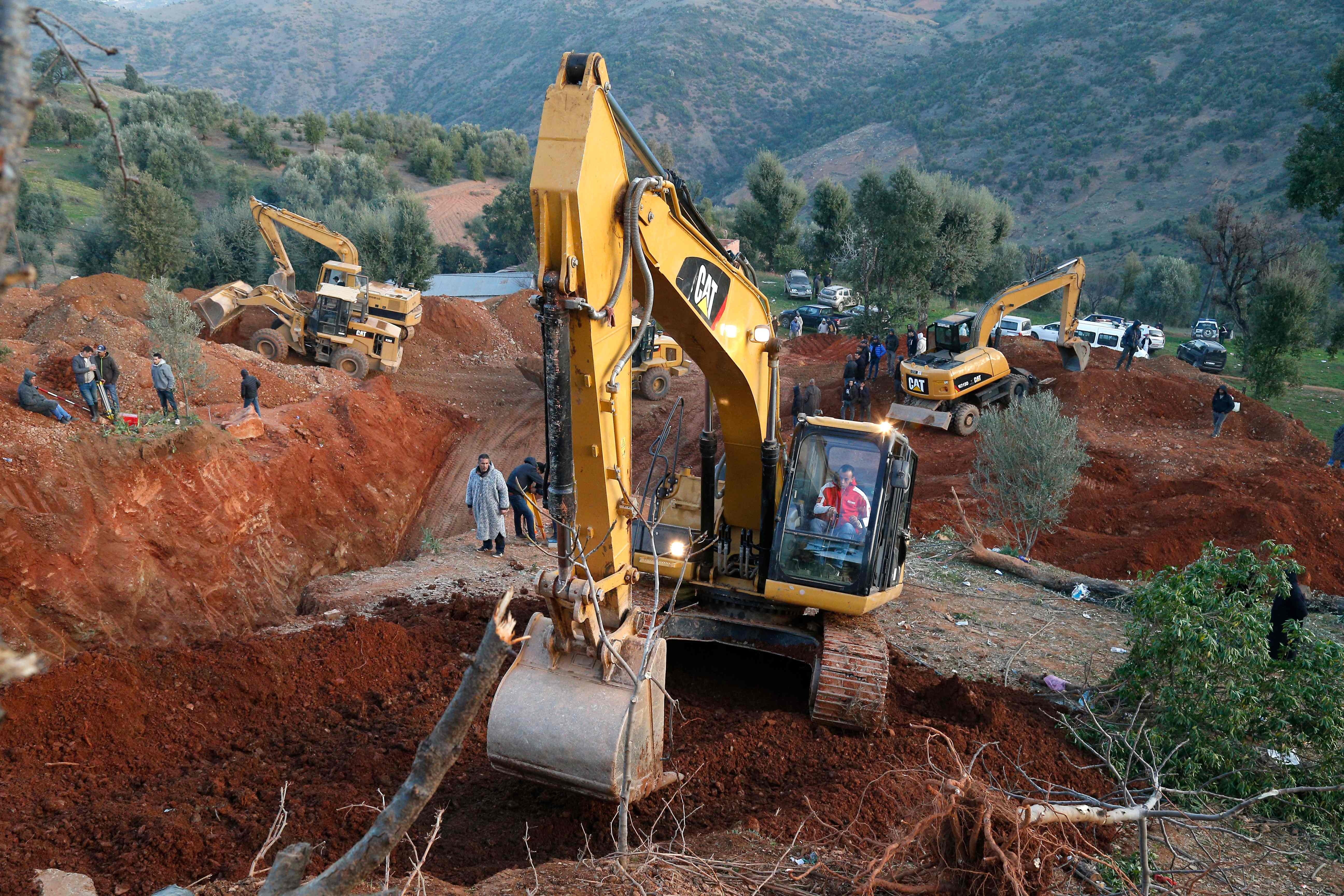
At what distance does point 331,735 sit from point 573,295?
452cm

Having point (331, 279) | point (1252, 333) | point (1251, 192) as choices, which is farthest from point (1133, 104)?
point (331, 279)

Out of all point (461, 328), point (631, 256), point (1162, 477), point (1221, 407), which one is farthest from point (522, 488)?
point (1221, 407)

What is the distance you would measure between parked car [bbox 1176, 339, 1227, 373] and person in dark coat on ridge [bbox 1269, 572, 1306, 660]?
23.4m

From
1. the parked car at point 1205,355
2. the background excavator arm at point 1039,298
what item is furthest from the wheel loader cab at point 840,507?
the parked car at point 1205,355

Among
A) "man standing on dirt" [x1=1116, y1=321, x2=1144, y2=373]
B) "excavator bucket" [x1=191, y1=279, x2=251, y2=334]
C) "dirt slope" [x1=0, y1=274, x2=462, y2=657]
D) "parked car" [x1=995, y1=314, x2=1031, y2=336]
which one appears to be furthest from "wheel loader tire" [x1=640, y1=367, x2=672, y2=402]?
"parked car" [x1=995, y1=314, x2=1031, y2=336]

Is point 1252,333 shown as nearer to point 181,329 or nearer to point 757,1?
point 181,329

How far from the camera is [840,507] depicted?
7.68m

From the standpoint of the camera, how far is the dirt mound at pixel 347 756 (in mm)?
5637

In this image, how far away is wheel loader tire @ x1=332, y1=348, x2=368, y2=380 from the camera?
72.1 ft

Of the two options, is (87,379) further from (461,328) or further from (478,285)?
(478,285)

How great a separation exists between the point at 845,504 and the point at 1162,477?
13.3 metres

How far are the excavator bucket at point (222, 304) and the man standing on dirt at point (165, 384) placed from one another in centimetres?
709

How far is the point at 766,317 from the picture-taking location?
24.4ft

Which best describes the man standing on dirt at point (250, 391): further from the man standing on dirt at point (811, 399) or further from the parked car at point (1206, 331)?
the parked car at point (1206, 331)
